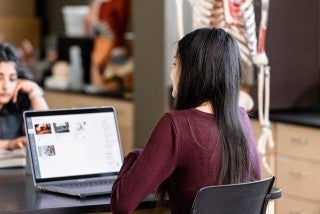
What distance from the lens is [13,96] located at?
3441 millimetres

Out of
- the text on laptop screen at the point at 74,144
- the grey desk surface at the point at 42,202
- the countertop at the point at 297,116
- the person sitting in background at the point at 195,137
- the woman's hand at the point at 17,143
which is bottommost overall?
the countertop at the point at 297,116

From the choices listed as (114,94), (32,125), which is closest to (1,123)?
(32,125)

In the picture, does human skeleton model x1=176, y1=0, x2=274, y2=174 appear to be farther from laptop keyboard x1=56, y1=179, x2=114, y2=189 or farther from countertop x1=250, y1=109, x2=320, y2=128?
laptop keyboard x1=56, y1=179, x2=114, y2=189

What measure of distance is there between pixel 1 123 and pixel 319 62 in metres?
2.04

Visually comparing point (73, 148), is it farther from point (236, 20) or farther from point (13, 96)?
point (236, 20)

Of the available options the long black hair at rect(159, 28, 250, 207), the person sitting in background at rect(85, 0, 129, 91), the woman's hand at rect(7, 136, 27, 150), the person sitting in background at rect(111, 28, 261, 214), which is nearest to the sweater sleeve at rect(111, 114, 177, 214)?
the person sitting in background at rect(111, 28, 261, 214)

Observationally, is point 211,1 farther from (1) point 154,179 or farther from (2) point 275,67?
(1) point 154,179

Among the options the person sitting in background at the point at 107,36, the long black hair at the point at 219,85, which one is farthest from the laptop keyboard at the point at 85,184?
the person sitting in background at the point at 107,36

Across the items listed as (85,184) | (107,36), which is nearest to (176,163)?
(85,184)

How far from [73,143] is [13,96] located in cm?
59

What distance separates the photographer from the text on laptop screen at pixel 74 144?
9.46 feet

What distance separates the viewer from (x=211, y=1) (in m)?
3.68

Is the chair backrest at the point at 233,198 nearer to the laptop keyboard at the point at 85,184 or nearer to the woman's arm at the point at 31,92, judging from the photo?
the laptop keyboard at the point at 85,184

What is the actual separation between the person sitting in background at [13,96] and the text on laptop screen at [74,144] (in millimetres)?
473
